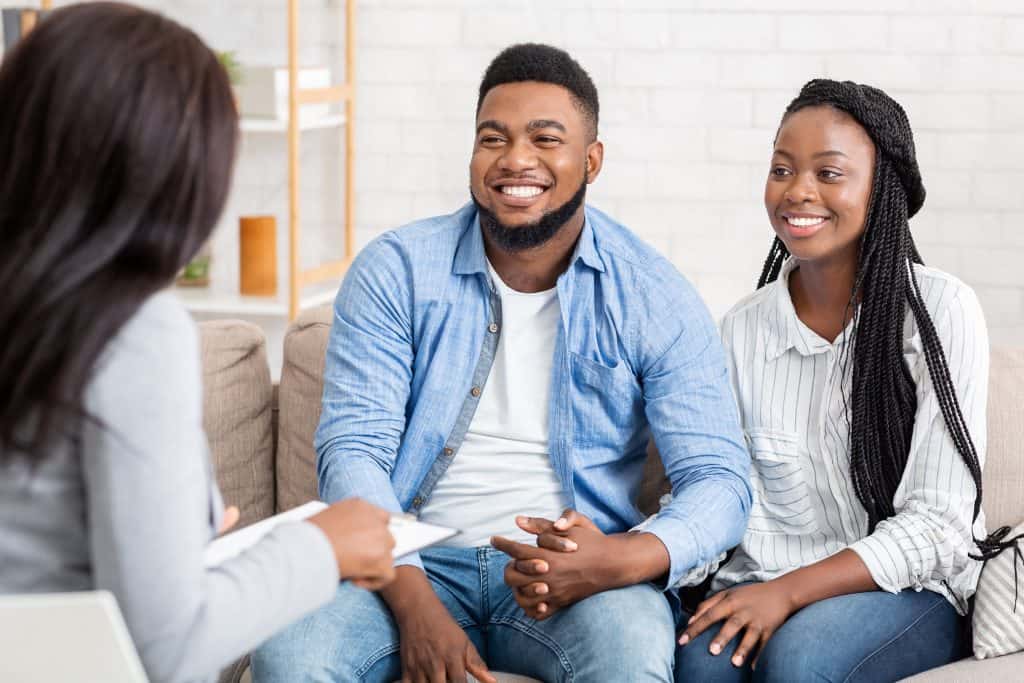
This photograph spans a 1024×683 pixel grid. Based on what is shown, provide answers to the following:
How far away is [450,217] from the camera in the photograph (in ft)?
6.82

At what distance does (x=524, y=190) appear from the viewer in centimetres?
201

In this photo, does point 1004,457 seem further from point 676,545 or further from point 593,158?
point 593,158

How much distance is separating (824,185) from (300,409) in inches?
37.5

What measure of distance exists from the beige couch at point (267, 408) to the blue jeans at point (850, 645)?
392 millimetres

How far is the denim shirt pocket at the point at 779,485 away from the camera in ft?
6.34

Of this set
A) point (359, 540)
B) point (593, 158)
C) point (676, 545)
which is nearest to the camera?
point (359, 540)

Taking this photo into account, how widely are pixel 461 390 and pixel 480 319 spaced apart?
0.12 meters

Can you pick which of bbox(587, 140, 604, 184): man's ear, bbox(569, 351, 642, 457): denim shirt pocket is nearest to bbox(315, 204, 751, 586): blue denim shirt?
bbox(569, 351, 642, 457): denim shirt pocket

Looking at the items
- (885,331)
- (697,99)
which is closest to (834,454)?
(885,331)

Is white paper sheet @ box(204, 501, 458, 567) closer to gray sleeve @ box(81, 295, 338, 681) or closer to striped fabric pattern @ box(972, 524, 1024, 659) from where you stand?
gray sleeve @ box(81, 295, 338, 681)

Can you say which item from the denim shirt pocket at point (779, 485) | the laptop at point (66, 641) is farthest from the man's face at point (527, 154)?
the laptop at point (66, 641)

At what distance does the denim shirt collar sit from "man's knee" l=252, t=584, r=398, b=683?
54 centimetres

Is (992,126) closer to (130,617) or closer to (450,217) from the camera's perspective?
(450,217)

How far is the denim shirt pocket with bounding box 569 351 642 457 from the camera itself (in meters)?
1.94
